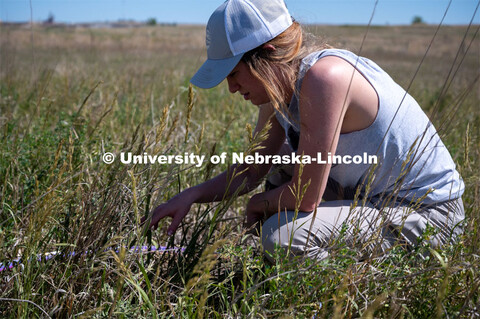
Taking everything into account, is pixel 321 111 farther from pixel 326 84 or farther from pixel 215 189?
pixel 215 189

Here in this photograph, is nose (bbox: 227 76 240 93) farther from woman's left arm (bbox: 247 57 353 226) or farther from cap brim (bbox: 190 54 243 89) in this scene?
woman's left arm (bbox: 247 57 353 226)

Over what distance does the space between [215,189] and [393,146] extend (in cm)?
74

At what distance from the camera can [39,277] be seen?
152 centimetres

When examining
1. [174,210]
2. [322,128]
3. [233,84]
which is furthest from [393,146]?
[174,210]

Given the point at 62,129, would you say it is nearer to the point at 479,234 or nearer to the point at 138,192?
the point at 138,192

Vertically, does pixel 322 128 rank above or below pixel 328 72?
below

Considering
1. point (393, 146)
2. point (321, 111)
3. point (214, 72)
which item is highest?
point (214, 72)

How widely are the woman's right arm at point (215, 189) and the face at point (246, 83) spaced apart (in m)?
0.09

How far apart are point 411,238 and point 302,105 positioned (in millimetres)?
698

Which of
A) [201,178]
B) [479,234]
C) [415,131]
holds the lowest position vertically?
[201,178]

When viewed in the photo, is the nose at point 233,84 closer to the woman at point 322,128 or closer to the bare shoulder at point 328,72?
the woman at point 322,128

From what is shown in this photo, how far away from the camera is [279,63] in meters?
1.71

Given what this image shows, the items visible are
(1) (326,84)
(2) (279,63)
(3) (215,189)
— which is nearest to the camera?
(1) (326,84)

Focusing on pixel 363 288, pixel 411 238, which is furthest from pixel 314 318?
pixel 411 238
